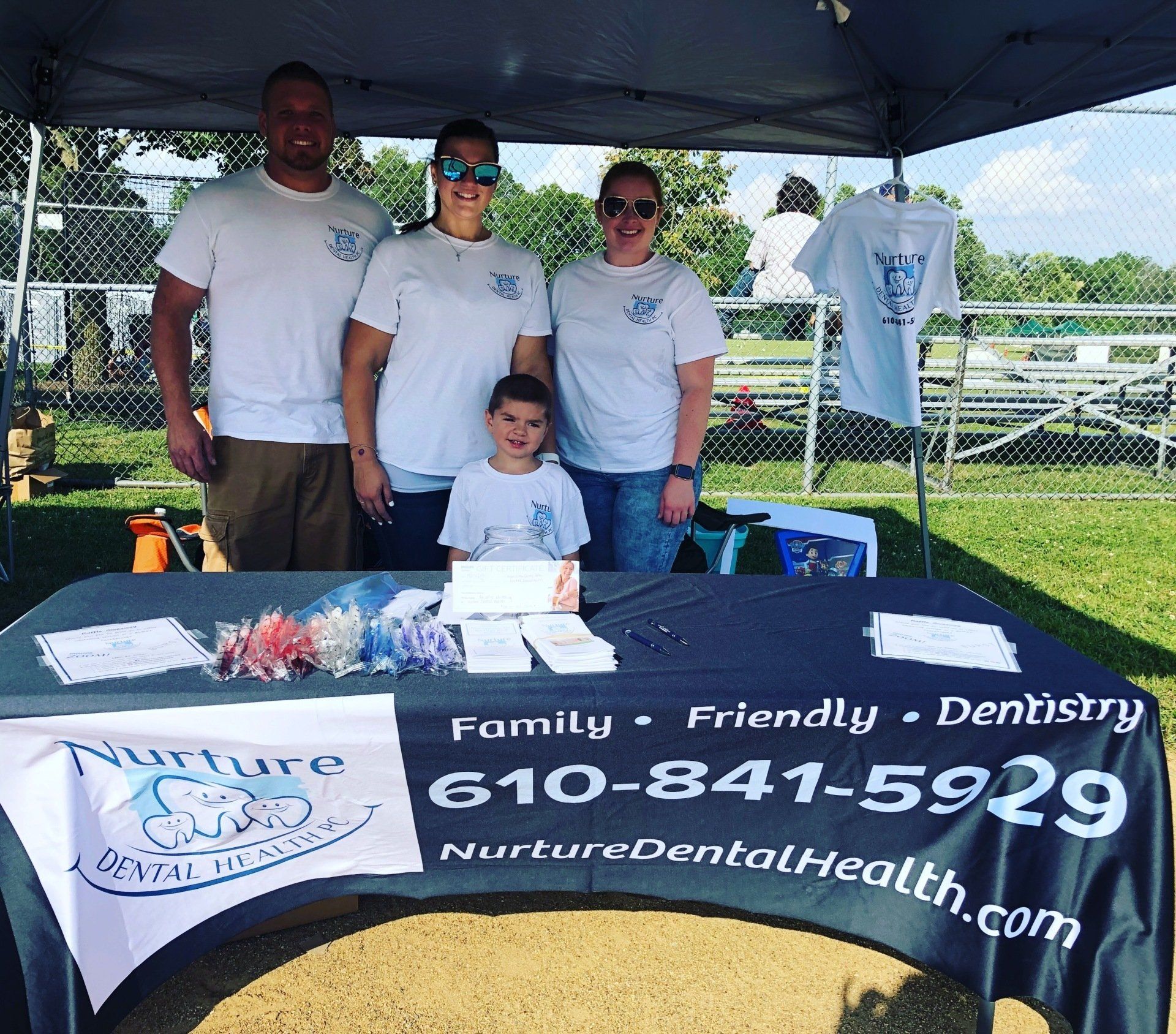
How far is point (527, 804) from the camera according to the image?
1837mm

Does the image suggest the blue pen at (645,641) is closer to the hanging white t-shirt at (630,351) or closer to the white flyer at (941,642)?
the white flyer at (941,642)

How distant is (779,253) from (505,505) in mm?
5014

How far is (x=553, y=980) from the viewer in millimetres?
2133

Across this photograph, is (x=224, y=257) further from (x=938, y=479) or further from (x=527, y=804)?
(x=938, y=479)

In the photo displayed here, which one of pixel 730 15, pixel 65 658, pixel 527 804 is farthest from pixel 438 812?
pixel 730 15

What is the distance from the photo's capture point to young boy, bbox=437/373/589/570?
8.77ft

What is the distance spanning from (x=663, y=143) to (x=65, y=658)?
3891mm

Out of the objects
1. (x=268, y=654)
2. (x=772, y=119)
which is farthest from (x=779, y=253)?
(x=268, y=654)

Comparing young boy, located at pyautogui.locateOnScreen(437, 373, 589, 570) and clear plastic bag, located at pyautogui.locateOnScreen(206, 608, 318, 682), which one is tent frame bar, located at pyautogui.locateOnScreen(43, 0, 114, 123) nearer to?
young boy, located at pyautogui.locateOnScreen(437, 373, 589, 570)

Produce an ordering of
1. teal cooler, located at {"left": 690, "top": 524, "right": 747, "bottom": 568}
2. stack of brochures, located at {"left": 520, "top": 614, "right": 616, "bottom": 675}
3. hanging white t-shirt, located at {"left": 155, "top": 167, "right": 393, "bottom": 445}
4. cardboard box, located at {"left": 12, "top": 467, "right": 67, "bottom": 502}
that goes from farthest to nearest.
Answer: cardboard box, located at {"left": 12, "top": 467, "right": 67, "bottom": 502} < teal cooler, located at {"left": 690, "top": 524, "right": 747, "bottom": 568} < hanging white t-shirt, located at {"left": 155, "top": 167, "right": 393, "bottom": 445} < stack of brochures, located at {"left": 520, "top": 614, "right": 616, "bottom": 675}

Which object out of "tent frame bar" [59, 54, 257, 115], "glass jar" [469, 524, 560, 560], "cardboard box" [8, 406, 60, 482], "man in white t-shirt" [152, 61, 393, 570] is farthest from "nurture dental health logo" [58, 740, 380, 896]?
"cardboard box" [8, 406, 60, 482]

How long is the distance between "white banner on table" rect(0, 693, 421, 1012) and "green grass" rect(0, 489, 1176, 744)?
3.08 metres

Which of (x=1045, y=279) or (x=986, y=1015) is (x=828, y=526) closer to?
(x=986, y=1015)

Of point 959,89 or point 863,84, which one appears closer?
point 959,89
